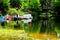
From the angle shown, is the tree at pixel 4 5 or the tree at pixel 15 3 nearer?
the tree at pixel 4 5

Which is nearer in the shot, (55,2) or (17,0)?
(17,0)

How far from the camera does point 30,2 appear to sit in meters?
48.6

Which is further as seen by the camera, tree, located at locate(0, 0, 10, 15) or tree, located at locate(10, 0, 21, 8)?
tree, located at locate(10, 0, 21, 8)

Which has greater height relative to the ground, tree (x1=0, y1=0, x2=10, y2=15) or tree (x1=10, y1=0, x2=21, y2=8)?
tree (x1=0, y1=0, x2=10, y2=15)

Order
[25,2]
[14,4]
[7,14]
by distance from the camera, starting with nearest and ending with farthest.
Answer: [7,14]
[14,4]
[25,2]

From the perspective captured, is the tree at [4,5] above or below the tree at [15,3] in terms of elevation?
above

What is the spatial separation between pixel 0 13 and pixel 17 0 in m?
9.36

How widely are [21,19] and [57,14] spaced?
12.3 metres

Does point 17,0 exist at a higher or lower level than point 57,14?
higher

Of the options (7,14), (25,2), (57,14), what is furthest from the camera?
(25,2)

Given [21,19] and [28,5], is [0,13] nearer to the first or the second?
[21,19]

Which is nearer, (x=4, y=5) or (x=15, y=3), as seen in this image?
(x=4, y=5)

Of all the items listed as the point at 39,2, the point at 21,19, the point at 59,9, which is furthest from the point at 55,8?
the point at 21,19

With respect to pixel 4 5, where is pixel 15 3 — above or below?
below
